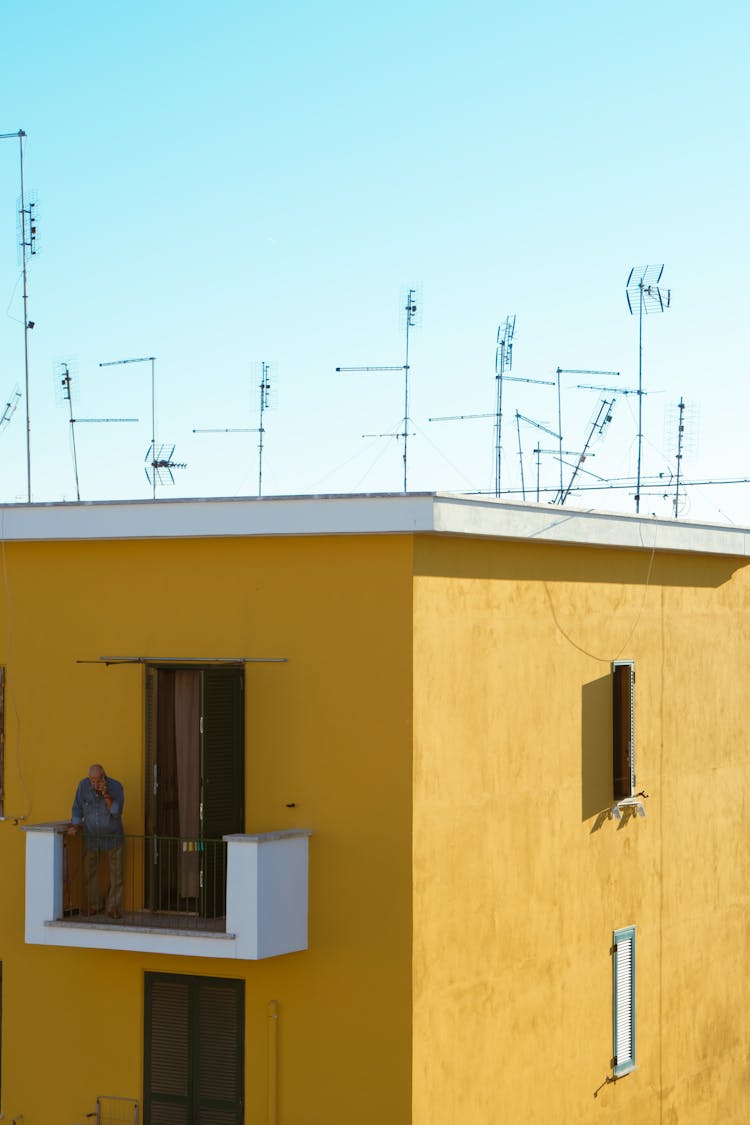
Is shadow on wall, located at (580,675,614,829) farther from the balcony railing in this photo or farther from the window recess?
the balcony railing

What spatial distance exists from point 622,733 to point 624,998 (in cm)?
325

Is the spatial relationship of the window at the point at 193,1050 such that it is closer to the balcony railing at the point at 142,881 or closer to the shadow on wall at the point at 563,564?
the balcony railing at the point at 142,881

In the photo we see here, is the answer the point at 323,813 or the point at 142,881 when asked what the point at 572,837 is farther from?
the point at 142,881

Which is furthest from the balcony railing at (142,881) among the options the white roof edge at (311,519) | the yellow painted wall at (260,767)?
the white roof edge at (311,519)

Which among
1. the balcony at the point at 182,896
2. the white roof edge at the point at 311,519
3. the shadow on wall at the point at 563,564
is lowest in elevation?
the balcony at the point at 182,896

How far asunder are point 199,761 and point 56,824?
1.64 meters

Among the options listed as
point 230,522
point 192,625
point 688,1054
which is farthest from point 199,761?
point 688,1054

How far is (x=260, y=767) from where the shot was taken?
17234 millimetres

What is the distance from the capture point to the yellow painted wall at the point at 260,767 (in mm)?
16641

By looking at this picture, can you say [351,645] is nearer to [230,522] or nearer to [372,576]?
[372,576]

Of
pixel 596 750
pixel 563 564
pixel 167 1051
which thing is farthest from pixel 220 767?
pixel 596 750

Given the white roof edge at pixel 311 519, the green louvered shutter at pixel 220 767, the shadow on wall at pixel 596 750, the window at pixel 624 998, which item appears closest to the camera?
the white roof edge at pixel 311 519

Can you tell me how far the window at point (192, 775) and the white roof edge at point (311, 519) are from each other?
1575mm

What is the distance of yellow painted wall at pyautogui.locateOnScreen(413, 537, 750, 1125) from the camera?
1700 cm
